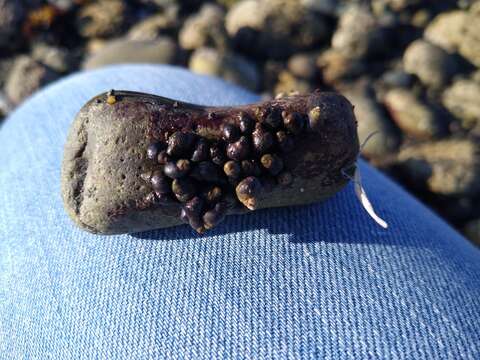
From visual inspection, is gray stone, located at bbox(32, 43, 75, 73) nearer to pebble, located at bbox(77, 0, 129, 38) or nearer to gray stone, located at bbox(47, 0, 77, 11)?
pebble, located at bbox(77, 0, 129, 38)

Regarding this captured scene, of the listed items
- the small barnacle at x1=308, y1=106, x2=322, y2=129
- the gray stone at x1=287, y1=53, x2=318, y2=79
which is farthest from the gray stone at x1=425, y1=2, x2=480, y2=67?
the small barnacle at x1=308, y1=106, x2=322, y2=129

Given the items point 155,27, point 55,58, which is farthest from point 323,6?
point 55,58

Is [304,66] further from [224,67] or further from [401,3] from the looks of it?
[401,3]

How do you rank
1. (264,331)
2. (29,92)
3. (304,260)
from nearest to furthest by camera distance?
(264,331), (304,260), (29,92)

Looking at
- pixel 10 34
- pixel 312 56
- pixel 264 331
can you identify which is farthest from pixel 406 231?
pixel 10 34

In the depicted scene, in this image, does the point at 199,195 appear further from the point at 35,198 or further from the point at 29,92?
the point at 29,92

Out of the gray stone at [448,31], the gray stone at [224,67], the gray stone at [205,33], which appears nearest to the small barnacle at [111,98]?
the gray stone at [224,67]

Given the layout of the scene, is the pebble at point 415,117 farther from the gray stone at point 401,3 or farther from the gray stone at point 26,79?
the gray stone at point 26,79
